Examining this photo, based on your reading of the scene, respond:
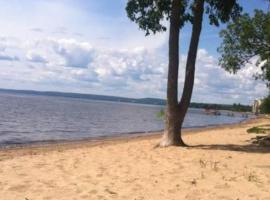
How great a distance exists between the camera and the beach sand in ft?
29.5

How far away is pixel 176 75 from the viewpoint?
1756cm

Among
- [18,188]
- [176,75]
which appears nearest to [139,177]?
[18,188]

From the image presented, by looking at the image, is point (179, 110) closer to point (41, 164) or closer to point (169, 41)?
point (169, 41)

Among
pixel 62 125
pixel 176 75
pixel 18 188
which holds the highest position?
pixel 176 75

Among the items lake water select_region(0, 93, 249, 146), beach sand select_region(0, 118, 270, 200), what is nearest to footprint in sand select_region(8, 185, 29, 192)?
beach sand select_region(0, 118, 270, 200)

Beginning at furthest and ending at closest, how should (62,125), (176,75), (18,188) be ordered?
(62,125) → (176,75) → (18,188)

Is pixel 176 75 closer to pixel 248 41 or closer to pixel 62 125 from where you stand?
pixel 248 41

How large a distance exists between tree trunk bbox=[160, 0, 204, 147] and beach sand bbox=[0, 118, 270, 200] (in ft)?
8.15

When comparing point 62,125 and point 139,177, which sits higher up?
point 139,177

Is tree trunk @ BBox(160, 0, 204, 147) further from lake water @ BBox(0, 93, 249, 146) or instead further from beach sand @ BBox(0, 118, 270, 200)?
lake water @ BBox(0, 93, 249, 146)

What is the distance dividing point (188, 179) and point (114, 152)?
5.94 m

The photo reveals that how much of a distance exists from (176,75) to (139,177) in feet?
24.7

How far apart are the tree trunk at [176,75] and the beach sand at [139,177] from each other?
8.15 feet

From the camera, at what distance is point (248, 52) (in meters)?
24.4
